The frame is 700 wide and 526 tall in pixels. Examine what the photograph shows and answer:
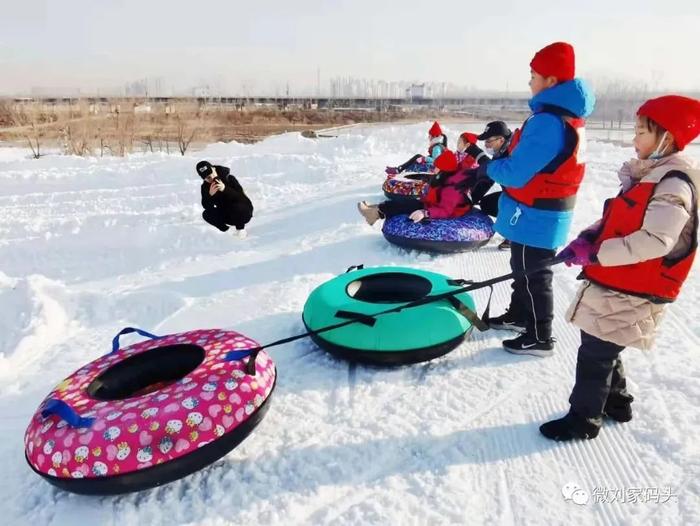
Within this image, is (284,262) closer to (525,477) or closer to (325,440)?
(325,440)

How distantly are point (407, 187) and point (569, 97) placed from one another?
513cm

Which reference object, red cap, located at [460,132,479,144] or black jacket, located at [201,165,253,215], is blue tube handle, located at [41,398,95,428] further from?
black jacket, located at [201,165,253,215]

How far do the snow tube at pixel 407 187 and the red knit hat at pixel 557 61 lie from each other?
4.79 meters

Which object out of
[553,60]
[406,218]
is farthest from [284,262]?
[553,60]

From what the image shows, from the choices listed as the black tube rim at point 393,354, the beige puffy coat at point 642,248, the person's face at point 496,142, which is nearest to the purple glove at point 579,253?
the beige puffy coat at point 642,248

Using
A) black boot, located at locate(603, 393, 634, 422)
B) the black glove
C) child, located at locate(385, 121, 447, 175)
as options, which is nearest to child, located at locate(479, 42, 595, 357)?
black boot, located at locate(603, 393, 634, 422)

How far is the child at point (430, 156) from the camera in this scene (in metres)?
9.02

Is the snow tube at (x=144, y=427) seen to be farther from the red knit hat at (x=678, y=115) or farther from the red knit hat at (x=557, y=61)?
the red knit hat at (x=557, y=61)

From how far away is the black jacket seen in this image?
7.23m

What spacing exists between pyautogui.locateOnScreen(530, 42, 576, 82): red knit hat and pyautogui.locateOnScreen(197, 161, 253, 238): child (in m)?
5.03

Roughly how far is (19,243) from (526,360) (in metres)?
8.18

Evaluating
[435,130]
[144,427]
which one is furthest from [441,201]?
[144,427]

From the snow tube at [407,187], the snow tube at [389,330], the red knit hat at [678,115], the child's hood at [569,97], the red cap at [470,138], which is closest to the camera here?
the red knit hat at [678,115]

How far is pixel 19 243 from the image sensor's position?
26.7 ft
